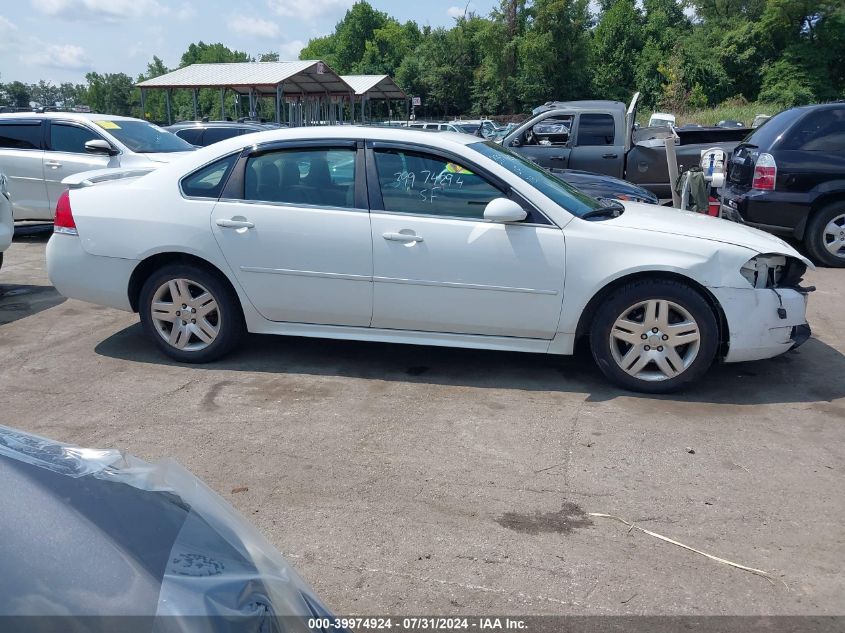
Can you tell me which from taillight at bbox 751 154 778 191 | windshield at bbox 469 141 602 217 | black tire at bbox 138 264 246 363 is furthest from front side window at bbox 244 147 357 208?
taillight at bbox 751 154 778 191

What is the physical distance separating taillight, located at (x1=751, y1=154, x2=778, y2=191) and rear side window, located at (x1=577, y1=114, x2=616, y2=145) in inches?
148

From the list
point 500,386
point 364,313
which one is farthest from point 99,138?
point 500,386

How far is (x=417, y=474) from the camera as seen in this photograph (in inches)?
155

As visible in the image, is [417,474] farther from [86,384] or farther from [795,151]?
[795,151]

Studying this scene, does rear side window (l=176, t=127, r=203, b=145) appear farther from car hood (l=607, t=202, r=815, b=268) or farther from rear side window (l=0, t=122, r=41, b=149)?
car hood (l=607, t=202, r=815, b=268)

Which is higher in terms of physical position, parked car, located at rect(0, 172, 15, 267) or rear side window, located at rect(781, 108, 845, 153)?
rear side window, located at rect(781, 108, 845, 153)

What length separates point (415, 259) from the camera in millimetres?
5035

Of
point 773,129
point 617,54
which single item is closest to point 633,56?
point 617,54

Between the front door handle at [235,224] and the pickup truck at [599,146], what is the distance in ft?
24.8

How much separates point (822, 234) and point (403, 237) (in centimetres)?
595

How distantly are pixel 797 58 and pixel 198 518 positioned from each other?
178 feet

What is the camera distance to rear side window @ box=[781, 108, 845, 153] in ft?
28.8

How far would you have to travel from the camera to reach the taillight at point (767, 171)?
28.6 ft

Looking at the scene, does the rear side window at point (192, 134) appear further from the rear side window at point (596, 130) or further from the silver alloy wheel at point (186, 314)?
the silver alloy wheel at point (186, 314)
